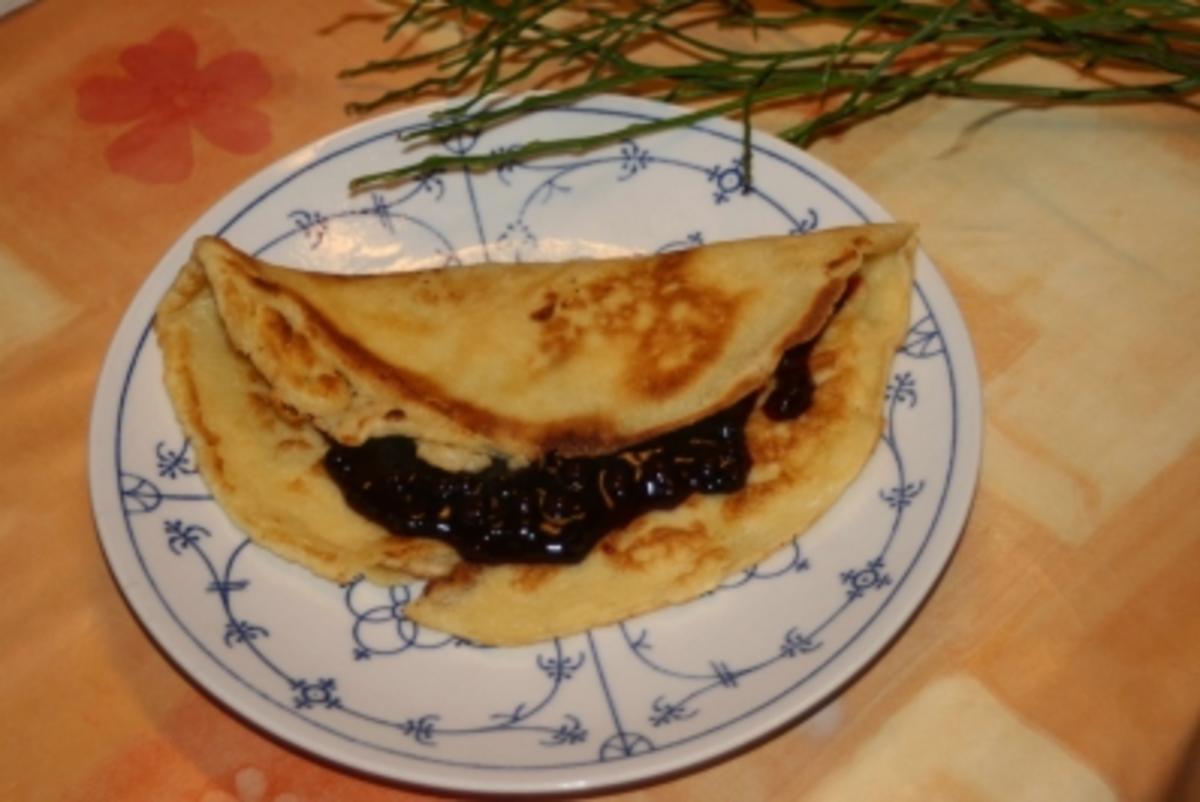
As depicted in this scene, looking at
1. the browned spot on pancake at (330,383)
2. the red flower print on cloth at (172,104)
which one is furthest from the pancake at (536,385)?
the red flower print on cloth at (172,104)

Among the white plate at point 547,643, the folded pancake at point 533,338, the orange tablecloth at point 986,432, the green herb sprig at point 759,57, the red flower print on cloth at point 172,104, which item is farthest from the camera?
the red flower print on cloth at point 172,104

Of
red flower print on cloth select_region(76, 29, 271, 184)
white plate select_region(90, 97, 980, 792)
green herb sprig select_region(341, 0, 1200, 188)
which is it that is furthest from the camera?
red flower print on cloth select_region(76, 29, 271, 184)

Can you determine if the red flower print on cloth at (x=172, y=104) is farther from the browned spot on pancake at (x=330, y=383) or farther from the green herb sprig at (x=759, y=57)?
the browned spot on pancake at (x=330, y=383)

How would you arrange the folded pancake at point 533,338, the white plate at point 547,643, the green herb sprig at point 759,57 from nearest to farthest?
the white plate at point 547,643 → the folded pancake at point 533,338 → the green herb sprig at point 759,57

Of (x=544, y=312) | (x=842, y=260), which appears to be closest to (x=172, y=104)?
(x=544, y=312)

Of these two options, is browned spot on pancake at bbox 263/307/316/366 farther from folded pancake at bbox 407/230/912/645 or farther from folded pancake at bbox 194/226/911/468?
folded pancake at bbox 407/230/912/645

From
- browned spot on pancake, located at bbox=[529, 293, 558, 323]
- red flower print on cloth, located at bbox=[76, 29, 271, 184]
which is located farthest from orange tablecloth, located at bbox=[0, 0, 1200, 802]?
browned spot on pancake, located at bbox=[529, 293, 558, 323]

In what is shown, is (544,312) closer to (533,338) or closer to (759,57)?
(533,338)
